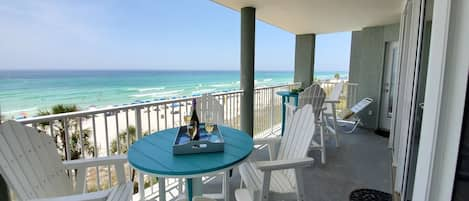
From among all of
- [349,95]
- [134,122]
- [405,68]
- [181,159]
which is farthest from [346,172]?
[349,95]

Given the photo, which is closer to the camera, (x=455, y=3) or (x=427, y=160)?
(x=455, y=3)

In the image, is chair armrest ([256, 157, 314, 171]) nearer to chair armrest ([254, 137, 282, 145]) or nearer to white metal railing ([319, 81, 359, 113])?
chair armrest ([254, 137, 282, 145])

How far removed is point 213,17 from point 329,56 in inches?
518

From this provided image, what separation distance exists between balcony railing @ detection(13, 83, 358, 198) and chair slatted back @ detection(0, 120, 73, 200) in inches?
12.6

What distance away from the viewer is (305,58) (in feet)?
21.7

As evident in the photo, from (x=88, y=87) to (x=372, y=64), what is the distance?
56.0ft

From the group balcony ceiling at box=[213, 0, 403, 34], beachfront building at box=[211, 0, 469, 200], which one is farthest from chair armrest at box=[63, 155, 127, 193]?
balcony ceiling at box=[213, 0, 403, 34]

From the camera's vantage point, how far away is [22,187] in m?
1.28

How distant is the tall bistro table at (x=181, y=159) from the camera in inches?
49.3

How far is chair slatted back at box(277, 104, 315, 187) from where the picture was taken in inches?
70.2

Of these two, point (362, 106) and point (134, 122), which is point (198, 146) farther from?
point (362, 106)

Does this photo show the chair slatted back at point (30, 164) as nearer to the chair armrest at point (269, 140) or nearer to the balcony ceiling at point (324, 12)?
the chair armrest at point (269, 140)

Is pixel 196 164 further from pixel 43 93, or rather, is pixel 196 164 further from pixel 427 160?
pixel 43 93

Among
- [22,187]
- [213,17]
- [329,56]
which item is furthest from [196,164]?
[329,56]
